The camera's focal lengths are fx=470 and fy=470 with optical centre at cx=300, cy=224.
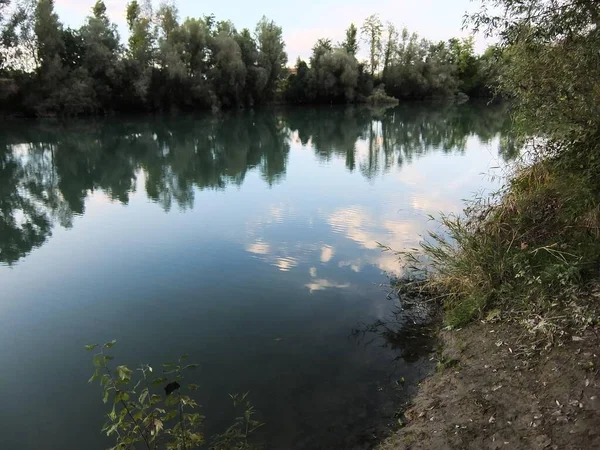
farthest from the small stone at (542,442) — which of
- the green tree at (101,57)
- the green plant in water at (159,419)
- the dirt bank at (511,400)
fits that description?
the green tree at (101,57)

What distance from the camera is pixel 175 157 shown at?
72.1 feet

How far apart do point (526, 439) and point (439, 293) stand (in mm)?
3462

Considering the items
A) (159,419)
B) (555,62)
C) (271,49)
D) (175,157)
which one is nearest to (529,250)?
(555,62)

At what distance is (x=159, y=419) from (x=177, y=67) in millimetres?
45981

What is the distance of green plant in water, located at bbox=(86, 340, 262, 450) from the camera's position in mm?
3238

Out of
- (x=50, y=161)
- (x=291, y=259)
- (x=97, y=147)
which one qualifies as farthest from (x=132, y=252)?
(x=97, y=147)

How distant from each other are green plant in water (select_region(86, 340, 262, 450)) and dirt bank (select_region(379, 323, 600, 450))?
135 cm

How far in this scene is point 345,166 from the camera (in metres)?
19.5

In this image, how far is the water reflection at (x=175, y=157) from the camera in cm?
1202

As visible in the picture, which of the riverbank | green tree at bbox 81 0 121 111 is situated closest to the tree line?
green tree at bbox 81 0 121 111

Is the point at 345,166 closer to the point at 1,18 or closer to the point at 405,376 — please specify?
the point at 405,376

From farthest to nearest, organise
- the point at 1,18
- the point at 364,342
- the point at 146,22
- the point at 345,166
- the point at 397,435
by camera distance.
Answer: the point at 146,22
the point at 1,18
the point at 345,166
the point at 364,342
the point at 397,435

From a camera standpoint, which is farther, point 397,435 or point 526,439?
point 397,435

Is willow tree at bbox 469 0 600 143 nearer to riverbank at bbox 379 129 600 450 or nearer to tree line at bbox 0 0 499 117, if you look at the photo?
riverbank at bbox 379 129 600 450
